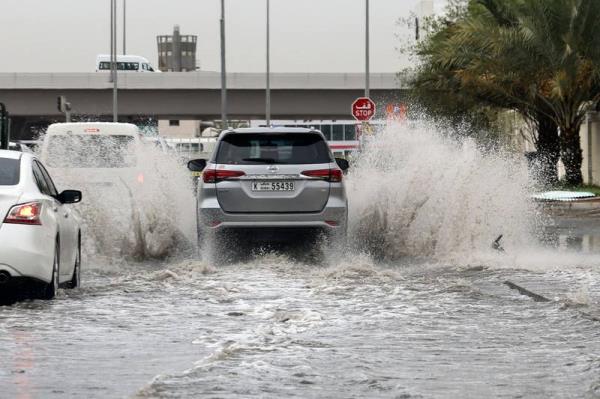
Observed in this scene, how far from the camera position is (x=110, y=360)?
8.59 meters

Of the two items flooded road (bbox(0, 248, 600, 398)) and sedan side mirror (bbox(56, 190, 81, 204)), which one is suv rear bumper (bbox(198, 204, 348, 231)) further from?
sedan side mirror (bbox(56, 190, 81, 204))

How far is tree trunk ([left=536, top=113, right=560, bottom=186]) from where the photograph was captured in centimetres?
4112

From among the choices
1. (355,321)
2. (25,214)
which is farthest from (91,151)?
(355,321)

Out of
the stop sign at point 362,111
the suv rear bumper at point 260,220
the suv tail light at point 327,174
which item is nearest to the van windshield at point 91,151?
the suv rear bumper at point 260,220

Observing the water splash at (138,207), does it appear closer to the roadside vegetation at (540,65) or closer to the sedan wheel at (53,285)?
the sedan wheel at (53,285)

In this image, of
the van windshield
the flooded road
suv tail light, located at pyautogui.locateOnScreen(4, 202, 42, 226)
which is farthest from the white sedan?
the van windshield

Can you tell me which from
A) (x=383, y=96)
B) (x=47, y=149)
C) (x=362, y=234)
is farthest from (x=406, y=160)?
(x=383, y=96)

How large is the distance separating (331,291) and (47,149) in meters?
8.75

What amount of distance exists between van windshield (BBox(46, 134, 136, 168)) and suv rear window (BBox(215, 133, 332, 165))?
404cm

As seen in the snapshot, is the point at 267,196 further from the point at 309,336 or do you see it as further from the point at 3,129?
the point at 3,129

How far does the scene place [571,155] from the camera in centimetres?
3969

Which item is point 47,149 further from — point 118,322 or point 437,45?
point 437,45

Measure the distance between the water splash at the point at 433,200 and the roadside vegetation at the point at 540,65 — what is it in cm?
1876

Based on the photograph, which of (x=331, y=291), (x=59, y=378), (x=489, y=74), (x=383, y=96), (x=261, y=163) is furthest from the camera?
(x=383, y=96)
